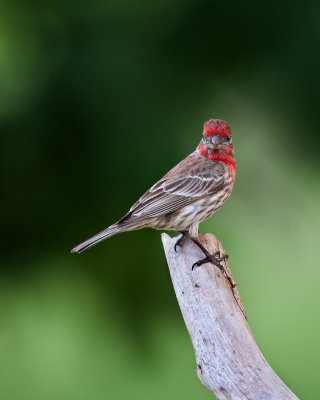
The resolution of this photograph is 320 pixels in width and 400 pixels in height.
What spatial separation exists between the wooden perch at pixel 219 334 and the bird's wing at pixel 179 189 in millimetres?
184

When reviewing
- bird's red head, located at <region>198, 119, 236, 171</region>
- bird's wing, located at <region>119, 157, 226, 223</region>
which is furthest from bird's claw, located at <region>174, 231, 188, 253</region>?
bird's red head, located at <region>198, 119, 236, 171</region>

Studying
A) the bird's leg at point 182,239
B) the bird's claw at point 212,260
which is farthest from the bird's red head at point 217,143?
the bird's claw at point 212,260

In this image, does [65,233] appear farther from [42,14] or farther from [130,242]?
[42,14]

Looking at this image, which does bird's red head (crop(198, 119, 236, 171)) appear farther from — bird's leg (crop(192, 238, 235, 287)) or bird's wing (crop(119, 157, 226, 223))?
bird's leg (crop(192, 238, 235, 287))

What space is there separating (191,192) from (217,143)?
26cm

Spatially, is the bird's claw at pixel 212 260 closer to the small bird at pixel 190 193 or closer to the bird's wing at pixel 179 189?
the small bird at pixel 190 193

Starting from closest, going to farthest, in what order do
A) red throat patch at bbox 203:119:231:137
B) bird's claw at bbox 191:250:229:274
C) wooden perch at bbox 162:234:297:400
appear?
1. wooden perch at bbox 162:234:297:400
2. bird's claw at bbox 191:250:229:274
3. red throat patch at bbox 203:119:231:137

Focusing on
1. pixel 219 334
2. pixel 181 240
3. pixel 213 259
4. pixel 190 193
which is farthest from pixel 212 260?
pixel 219 334

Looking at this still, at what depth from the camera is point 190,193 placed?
3795 millimetres

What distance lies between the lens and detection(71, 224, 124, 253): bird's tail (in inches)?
137

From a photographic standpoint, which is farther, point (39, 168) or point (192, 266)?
point (39, 168)

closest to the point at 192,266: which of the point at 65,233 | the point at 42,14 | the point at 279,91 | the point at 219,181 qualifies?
the point at 219,181

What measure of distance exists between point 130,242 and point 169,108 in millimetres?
730

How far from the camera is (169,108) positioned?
14.0 feet
